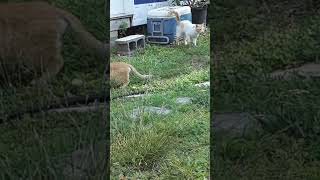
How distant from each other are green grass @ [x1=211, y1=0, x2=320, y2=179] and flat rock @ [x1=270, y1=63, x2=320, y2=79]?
3 centimetres

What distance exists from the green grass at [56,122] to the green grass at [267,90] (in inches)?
20.1

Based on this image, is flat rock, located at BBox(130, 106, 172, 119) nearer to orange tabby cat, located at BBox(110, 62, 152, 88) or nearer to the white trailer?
orange tabby cat, located at BBox(110, 62, 152, 88)

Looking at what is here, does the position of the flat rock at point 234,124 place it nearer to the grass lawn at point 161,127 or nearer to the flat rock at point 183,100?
the grass lawn at point 161,127

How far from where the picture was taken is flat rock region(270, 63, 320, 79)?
2.72m

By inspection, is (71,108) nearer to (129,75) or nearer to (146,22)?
(129,75)

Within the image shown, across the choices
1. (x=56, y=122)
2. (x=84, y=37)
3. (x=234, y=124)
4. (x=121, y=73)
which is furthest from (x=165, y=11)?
(x=56, y=122)

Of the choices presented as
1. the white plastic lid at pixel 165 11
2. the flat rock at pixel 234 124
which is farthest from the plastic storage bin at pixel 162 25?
the flat rock at pixel 234 124

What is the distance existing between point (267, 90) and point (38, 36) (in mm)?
1020

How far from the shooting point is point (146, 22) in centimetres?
291

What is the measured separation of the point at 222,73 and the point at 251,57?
0.53ft

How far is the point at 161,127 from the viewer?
254cm

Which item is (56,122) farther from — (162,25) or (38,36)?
(162,25)

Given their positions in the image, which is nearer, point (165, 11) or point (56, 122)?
point (56, 122)

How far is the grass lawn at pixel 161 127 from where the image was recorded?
242 cm
